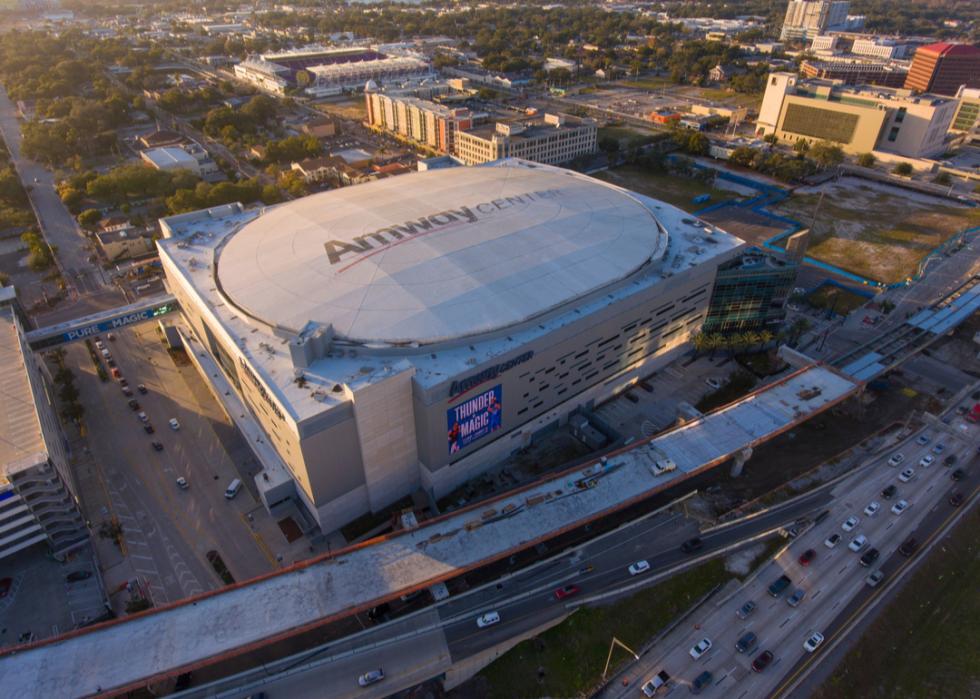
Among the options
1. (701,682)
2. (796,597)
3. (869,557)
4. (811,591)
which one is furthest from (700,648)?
(869,557)

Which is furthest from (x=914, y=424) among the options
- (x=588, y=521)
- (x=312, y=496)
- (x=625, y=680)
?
(x=312, y=496)

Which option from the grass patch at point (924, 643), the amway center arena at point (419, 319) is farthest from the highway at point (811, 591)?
the amway center arena at point (419, 319)

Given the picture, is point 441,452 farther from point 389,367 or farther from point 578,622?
point 578,622

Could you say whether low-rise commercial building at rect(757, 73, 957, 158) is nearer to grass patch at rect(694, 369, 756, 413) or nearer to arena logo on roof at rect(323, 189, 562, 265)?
grass patch at rect(694, 369, 756, 413)

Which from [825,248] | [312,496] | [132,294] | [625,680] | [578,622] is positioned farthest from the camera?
[825,248]

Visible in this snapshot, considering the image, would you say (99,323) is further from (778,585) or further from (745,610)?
(778,585)

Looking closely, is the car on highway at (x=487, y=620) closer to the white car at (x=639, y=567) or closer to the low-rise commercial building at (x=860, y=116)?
the white car at (x=639, y=567)
